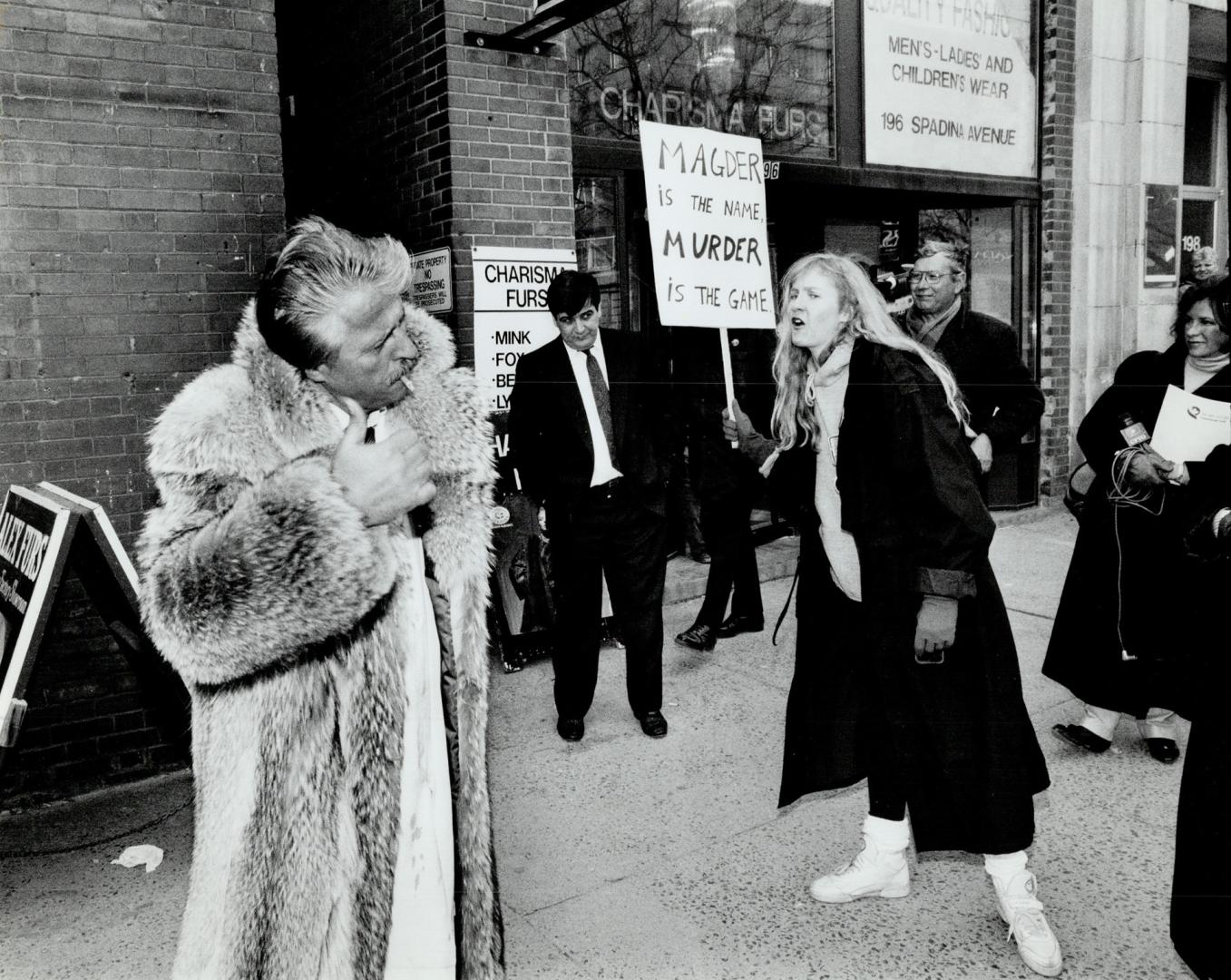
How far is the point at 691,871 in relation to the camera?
3559 millimetres

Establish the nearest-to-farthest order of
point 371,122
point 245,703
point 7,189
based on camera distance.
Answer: point 245,703 → point 7,189 → point 371,122

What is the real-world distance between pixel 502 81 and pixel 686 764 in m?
3.76

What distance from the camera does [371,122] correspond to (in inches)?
248

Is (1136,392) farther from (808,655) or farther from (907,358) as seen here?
(808,655)

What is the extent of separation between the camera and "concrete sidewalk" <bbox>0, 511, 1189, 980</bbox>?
3.06m

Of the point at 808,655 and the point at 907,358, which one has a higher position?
the point at 907,358

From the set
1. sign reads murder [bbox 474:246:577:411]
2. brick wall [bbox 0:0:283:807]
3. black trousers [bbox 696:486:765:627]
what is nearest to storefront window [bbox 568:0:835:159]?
sign reads murder [bbox 474:246:577:411]

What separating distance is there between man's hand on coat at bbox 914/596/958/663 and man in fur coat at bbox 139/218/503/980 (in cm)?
149

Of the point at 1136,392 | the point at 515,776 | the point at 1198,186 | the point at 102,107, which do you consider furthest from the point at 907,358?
the point at 1198,186

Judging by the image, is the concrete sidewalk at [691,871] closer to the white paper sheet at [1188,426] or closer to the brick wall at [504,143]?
the white paper sheet at [1188,426]

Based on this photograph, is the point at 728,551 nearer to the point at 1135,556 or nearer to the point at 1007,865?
the point at 1135,556

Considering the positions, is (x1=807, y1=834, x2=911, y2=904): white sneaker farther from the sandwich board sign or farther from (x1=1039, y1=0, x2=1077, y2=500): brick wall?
(x1=1039, y1=0, x2=1077, y2=500): brick wall

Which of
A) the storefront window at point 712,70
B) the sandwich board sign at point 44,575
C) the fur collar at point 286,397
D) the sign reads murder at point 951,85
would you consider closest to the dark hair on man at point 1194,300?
the fur collar at point 286,397

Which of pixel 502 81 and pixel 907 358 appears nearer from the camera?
pixel 907 358
